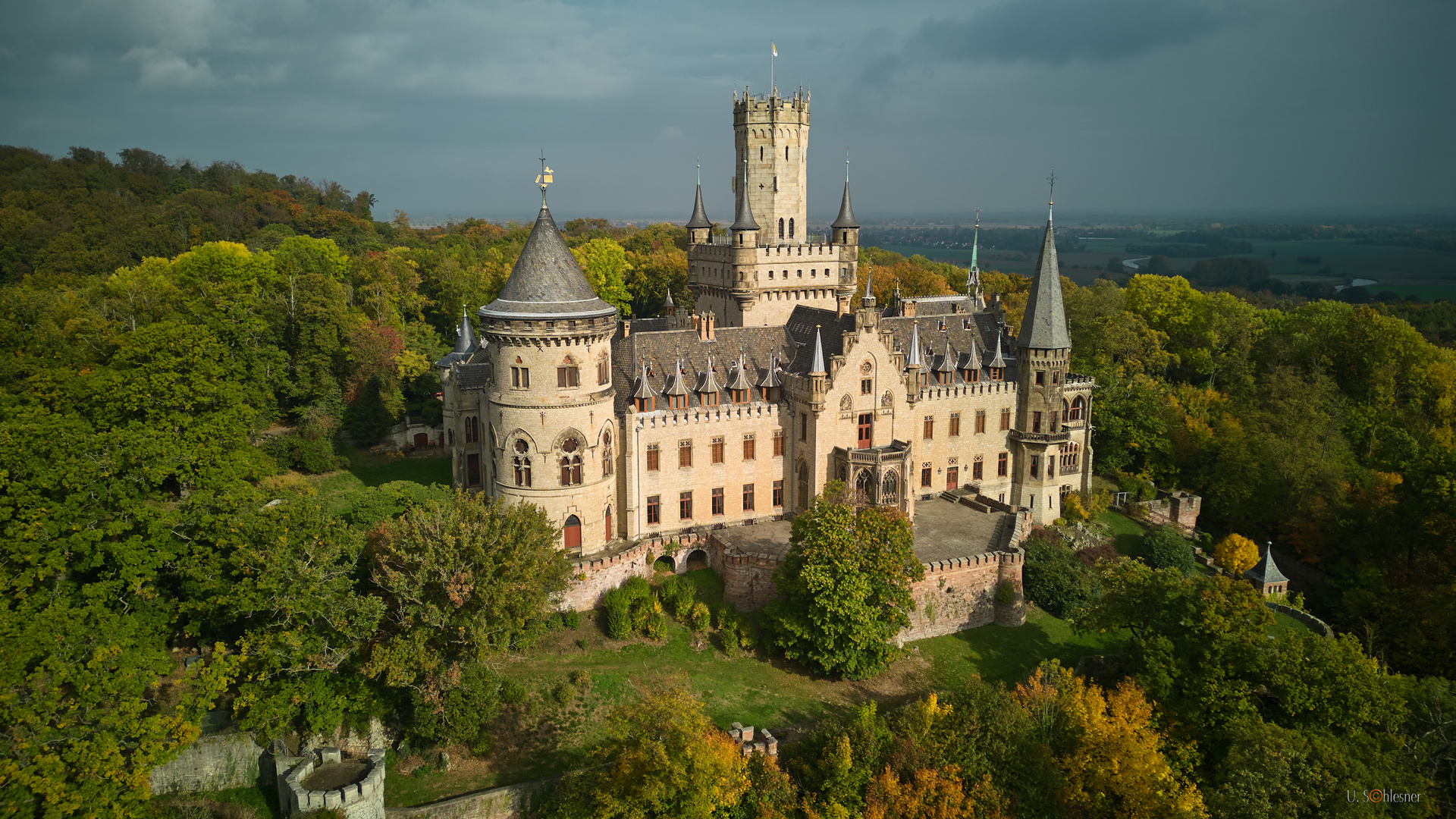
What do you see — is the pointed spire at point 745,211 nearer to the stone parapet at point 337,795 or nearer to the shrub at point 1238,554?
the shrub at point 1238,554

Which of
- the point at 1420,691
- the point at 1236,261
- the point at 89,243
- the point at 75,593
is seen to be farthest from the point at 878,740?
the point at 1236,261

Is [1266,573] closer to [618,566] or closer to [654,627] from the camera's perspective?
[654,627]

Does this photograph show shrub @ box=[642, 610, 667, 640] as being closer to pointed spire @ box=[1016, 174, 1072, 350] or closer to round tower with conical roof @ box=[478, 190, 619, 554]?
round tower with conical roof @ box=[478, 190, 619, 554]

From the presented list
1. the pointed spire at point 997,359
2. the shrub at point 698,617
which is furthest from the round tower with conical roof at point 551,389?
the pointed spire at point 997,359

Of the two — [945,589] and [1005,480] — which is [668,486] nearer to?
[945,589]

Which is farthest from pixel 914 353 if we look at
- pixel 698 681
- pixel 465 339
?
pixel 465 339

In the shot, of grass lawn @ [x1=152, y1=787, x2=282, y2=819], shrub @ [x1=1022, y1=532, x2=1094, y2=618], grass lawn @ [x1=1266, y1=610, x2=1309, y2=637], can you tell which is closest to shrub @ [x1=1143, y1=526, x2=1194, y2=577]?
grass lawn @ [x1=1266, y1=610, x2=1309, y2=637]

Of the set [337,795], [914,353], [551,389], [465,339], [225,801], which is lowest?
[225,801]
